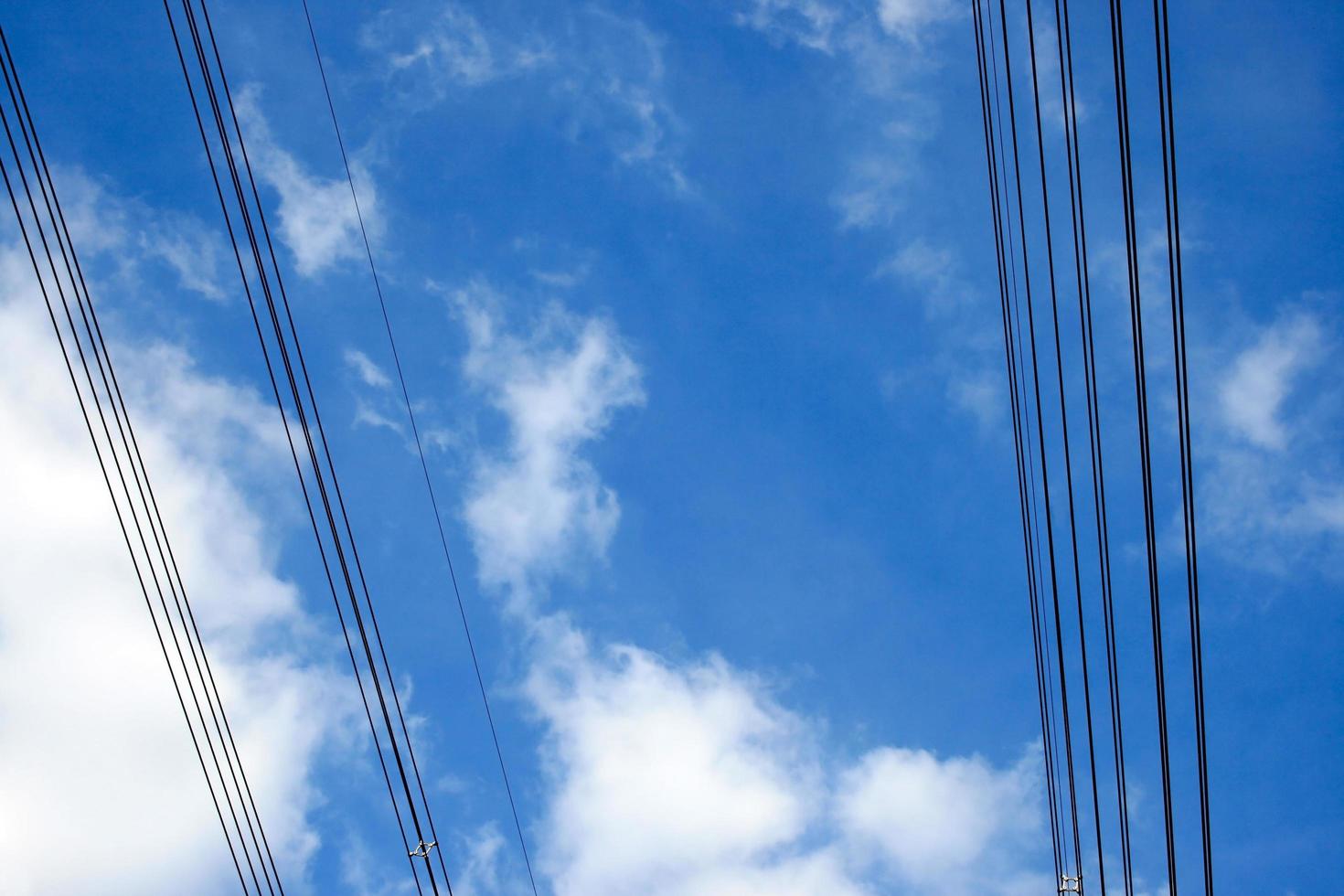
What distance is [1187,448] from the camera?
7.20 meters

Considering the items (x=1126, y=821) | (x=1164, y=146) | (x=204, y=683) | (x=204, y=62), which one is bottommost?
(x=1126, y=821)

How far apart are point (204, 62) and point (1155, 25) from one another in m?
9.79

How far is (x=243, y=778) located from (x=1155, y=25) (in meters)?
11.8

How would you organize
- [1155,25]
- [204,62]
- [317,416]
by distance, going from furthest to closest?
[317,416]
[204,62]
[1155,25]

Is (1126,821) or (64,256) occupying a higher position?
(64,256)

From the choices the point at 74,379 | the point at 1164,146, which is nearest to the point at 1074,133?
the point at 1164,146

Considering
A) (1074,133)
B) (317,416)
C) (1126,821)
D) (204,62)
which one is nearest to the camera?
(1074,133)

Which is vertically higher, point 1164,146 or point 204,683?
point 1164,146

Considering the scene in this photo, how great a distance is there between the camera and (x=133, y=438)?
35.6 feet

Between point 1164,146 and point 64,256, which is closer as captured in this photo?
point 1164,146

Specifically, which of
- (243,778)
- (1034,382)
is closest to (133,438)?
(243,778)

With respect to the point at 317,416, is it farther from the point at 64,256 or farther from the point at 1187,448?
the point at 1187,448

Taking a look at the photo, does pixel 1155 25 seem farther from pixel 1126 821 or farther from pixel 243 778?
pixel 243 778

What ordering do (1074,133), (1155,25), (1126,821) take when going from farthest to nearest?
1. (1126,821)
2. (1074,133)
3. (1155,25)
